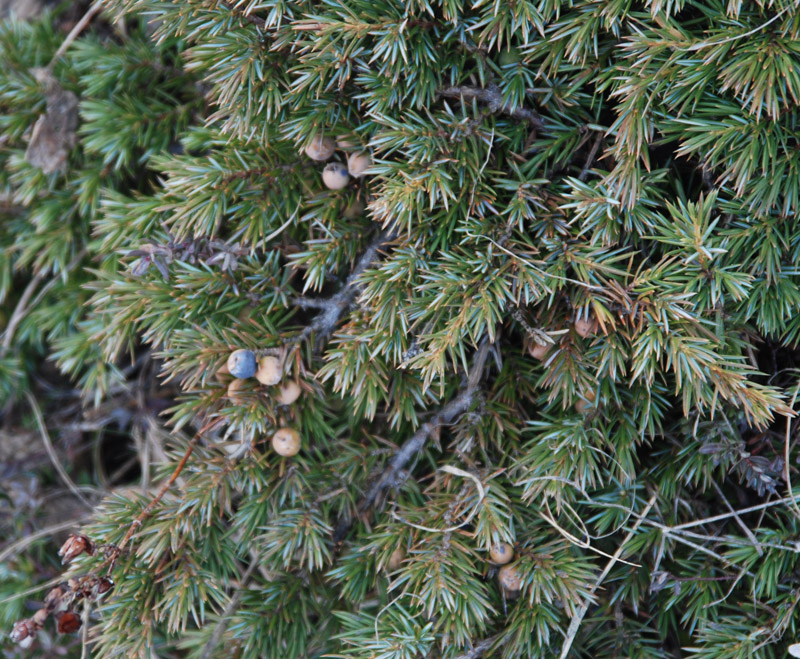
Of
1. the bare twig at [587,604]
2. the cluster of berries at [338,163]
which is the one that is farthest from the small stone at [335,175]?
the bare twig at [587,604]

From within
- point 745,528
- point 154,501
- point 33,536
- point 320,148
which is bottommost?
point 33,536

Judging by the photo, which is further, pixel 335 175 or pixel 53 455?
pixel 53 455

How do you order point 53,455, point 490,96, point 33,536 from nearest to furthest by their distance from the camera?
point 490,96 < point 33,536 < point 53,455

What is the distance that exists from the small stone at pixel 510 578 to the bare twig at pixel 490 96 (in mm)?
977

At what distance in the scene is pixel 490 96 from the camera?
53.3 inches

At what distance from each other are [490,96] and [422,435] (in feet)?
2.56

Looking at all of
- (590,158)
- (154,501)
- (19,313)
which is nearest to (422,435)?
(154,501)

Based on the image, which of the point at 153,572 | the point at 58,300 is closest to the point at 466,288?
the point at 153,572

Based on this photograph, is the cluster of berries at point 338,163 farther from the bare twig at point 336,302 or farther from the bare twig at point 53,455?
the bare twig at point 53,455

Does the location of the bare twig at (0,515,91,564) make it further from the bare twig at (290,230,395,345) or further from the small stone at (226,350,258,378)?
the bare twig at (290,230,395,345)

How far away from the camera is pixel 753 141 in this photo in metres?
1.18

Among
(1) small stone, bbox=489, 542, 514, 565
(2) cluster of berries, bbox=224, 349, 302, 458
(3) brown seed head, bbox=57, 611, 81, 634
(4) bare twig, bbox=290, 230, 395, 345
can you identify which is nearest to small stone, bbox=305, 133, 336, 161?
(4) bare twig, bbox=290, 230, 395, 345

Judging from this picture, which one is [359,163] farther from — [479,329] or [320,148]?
[479,329]

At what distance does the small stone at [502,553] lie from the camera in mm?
1334
